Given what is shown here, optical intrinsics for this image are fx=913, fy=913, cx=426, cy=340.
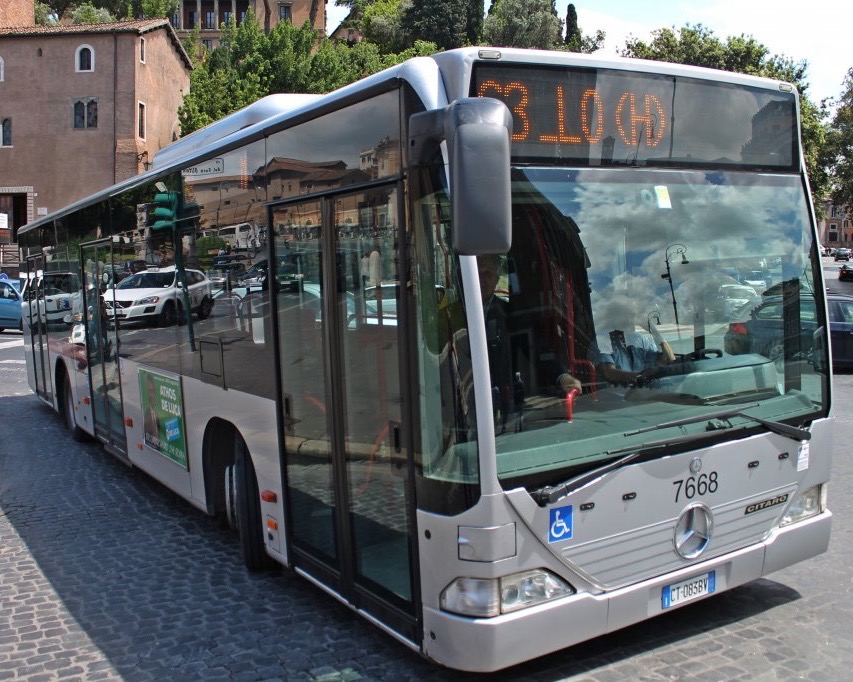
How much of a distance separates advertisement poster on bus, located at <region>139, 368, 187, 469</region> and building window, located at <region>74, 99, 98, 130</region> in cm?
4803

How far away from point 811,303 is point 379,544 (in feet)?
8.51

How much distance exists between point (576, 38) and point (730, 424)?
8140 centimetres

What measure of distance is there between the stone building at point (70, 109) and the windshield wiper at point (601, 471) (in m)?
50.3

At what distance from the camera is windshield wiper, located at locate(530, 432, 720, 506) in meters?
3.80

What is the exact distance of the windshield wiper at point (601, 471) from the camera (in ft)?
12.5

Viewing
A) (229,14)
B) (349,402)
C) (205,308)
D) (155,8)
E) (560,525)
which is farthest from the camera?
(229,14)

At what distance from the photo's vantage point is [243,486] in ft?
19.3

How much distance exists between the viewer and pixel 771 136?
15.5 feet

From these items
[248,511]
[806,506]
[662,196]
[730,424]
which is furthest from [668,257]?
[248,511]

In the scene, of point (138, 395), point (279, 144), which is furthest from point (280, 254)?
point (138, 395)

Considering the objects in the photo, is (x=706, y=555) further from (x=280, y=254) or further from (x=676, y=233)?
(x=280, y=254)

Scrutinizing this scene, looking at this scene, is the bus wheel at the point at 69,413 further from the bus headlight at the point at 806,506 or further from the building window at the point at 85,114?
the building window at the point at 85,114

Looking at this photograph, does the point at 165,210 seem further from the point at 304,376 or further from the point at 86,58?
the point at 86,58

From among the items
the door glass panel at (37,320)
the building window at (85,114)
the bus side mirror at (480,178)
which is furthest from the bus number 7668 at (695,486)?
the building window at (85,114)
